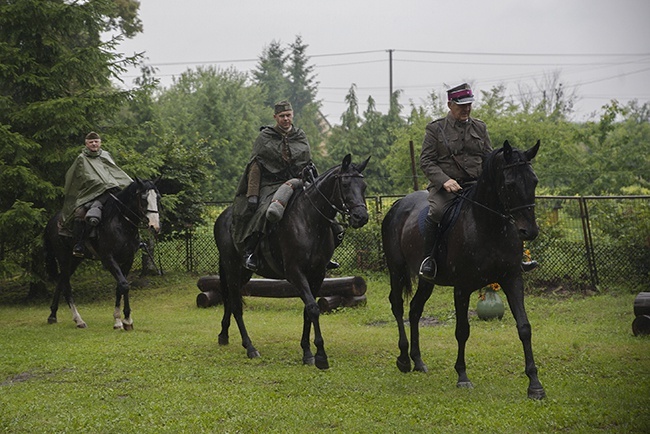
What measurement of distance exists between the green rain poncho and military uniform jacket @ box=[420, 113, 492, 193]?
25.1ft

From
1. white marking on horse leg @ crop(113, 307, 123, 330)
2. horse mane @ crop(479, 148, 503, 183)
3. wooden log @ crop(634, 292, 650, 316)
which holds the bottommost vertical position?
white marking on horse leg @ crop(113, 307, 123, 330)

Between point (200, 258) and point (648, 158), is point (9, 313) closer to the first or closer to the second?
point (200, 258)

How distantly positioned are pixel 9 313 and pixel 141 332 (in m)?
5.24

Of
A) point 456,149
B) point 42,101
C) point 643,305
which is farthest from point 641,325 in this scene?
point 42,101

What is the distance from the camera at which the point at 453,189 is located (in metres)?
7.88

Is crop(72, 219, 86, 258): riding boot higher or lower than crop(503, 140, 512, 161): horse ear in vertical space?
lower

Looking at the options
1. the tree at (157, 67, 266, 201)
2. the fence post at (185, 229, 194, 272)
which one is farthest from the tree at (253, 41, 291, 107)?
the fence post at (185, 229, 194, 272)

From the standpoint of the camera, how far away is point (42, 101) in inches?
693

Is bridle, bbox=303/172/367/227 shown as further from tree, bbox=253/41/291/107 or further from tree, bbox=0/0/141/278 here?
tree, bbox=253/41/291/107

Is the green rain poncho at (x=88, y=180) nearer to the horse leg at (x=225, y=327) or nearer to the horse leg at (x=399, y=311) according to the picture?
the horse leg at (x=225, y=327)

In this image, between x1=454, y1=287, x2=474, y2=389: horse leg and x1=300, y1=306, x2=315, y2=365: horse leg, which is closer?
x1=454, y1=287, x2=474, y2=389: horse leg

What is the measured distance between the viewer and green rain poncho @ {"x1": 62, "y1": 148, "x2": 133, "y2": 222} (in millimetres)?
13758

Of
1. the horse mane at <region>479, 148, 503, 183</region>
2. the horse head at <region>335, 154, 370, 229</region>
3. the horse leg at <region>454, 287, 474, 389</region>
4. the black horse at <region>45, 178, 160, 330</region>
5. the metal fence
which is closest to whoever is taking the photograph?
the horse mane at <region>479, 148, 503, 183</region>

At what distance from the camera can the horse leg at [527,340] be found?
7238 millimetres
